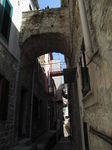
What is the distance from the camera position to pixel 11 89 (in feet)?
15.5

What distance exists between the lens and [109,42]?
131 cm

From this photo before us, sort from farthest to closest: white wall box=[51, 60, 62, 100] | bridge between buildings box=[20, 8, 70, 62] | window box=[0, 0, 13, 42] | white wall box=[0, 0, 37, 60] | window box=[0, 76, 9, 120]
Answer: white wall box=[51, 60, 62, 100] < bridge between buildings box=[20, 8, 70, 62] < white wall box=[0, 0, 37, 60] < window box=[0, 0, 13, 42] < window box=[0, 76, 9, 120]

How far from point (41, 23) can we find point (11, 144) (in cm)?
538

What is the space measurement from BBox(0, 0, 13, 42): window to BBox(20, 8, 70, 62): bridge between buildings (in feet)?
4.25

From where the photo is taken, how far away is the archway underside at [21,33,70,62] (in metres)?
6.02

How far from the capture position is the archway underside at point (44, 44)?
19.7 ft

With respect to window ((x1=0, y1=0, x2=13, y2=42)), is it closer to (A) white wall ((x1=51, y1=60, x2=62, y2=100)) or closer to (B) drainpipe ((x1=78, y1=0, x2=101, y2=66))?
(B) drainpipe ((x1=78, y1=0, x2=101, y2=66))

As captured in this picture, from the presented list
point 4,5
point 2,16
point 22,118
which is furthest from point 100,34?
point 22,118

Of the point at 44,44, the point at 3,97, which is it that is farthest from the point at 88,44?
the point at 44,44

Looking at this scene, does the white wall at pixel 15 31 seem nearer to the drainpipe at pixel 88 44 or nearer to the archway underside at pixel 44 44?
the archway underside at pixel 44 44

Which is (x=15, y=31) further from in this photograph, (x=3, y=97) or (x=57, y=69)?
(x=57, y=69)

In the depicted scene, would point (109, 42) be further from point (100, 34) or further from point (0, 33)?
point (0, 33)

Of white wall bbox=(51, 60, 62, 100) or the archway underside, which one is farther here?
white wall bbox=(51, 60, 62, 100)

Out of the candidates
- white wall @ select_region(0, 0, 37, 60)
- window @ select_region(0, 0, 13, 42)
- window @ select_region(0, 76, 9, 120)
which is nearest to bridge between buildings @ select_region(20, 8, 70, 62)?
white wall @ select_region(0, 0, 37, 60)
